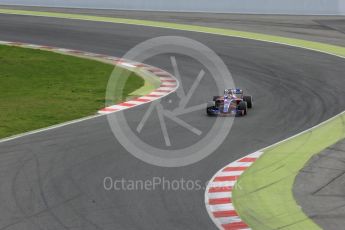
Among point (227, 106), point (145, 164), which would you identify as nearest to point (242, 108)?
point (227, 106)

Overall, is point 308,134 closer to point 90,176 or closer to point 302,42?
point 90,176

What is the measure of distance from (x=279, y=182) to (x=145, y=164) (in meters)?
2.71

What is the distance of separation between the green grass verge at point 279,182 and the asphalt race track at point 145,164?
0.61m

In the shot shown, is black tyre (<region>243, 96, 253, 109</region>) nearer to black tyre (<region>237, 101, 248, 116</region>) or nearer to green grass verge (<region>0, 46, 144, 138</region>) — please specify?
black tyre (<region>237, 101, 248, 116</region>)

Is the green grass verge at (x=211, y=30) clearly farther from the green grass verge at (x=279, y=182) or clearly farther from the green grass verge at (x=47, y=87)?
the green grass verge at (x=279, y=182)

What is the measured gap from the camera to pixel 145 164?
15.1m

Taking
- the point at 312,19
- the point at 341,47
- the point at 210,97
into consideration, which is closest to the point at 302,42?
the point at 341,47

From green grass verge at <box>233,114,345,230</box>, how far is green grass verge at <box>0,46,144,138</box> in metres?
5.84

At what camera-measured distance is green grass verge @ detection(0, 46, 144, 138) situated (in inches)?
760

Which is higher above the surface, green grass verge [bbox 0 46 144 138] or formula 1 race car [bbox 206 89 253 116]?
formula 1 race car [bbox 206 89 253 116]

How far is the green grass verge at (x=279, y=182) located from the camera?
11.9 metres

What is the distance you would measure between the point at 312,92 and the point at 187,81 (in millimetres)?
4149

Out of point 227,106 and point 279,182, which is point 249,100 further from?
point 279,182

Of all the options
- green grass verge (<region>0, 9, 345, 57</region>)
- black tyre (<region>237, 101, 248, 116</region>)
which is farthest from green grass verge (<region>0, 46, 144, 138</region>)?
green grass verge (<region>0, 9, 345, 57</region>)
